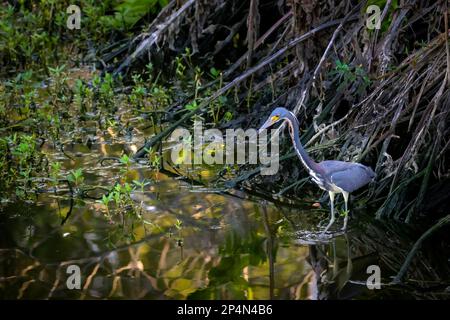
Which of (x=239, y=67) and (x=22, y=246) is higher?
(x=239, y=67)

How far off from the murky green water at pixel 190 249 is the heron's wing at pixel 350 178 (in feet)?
1.07

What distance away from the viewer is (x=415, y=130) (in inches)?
229

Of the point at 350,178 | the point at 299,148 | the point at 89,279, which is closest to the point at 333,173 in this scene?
the point at 350,178

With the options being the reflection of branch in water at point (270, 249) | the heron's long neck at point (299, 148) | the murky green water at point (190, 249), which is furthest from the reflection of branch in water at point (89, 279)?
the heron's long neck at point (299, 148)

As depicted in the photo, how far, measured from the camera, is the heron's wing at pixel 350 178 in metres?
5.44

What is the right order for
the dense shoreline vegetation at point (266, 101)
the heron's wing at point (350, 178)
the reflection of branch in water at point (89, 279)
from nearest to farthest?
the reflection of branch in water at point (89, 279)
the heron's wing at point (350, 178)
the dense shoreline vegetation at point (266, 101)

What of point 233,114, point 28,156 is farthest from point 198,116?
point 28,156

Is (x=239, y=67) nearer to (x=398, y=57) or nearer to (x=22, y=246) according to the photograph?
(x=398, y=57)

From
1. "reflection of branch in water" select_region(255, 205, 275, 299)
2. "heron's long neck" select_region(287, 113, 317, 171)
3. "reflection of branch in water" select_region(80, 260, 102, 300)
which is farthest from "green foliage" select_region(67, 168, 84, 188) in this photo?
"heron's long neck" select_region(287, 113, 317, 171)

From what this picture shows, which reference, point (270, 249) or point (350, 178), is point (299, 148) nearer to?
point (350, 178)

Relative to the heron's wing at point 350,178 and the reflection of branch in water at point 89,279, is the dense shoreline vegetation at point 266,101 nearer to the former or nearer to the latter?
the heron's wing at point 350,178

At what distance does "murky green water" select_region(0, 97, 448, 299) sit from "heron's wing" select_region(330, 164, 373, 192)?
325mm
